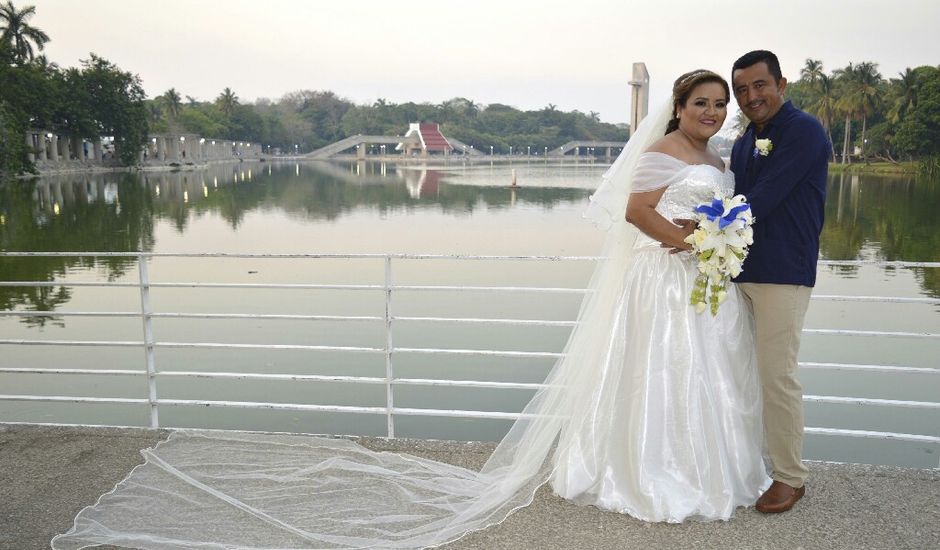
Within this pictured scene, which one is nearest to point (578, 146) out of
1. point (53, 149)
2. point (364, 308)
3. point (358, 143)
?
point (358, 143)

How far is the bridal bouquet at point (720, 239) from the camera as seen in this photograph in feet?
8.10

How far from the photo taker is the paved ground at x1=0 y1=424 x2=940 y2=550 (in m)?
2.48

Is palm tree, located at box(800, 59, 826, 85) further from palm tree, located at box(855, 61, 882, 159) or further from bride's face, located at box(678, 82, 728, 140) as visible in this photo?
bride's face, located at box(678, 82, 728, 140)

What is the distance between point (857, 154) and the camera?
6116cm

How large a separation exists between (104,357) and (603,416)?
860cm

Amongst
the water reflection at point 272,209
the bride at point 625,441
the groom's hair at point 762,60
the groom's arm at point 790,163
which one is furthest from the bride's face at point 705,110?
the water reflection at point 272,209

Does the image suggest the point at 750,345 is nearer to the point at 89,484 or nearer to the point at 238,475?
the point at 238,475

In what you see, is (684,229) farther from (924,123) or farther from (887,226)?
(924,123)

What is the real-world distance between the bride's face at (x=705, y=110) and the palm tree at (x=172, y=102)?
9714 cm

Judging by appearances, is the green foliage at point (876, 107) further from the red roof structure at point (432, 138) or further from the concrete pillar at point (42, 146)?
the red roof structure at point (432, 138)

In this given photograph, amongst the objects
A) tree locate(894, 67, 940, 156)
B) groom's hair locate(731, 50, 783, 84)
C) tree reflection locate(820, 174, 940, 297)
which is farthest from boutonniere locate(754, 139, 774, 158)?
tree locate(894, 67, 940, 156)

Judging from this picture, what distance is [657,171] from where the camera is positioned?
105 inches

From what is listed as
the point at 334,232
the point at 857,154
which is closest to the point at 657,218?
the point at 334,232

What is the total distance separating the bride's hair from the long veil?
0.35ft
